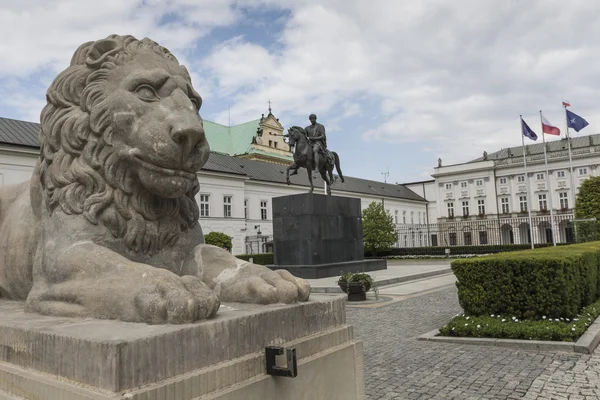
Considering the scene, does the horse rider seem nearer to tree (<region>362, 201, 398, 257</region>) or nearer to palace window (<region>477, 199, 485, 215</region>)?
tree (<region>362, 201, 398, 257</region>)

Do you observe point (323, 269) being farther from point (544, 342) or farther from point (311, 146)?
point (544, 342)

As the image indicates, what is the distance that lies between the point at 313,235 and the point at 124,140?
14.2 meters

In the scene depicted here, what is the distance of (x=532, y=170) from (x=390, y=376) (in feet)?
209

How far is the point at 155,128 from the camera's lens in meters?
2.56

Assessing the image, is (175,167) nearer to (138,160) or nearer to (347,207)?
(138,160)

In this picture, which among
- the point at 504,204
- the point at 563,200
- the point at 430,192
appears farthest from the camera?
the point at 430,192

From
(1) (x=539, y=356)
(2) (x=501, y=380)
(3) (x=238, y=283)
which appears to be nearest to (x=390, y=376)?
(2) (x=501, y=380)

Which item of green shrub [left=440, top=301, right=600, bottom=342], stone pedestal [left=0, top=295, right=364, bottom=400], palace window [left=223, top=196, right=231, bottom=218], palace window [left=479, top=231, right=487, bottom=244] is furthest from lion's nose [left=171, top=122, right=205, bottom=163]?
palace window [left=479, top=231, right=487, bottom=244]

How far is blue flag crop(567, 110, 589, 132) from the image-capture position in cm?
2700

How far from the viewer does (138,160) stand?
2600mm

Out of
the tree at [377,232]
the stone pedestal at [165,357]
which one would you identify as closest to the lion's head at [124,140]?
the stone pedestal at [165,357]

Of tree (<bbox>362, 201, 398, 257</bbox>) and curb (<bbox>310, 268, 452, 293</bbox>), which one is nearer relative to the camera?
curb (<bbox>310, 268, 452, 293</bbox>)

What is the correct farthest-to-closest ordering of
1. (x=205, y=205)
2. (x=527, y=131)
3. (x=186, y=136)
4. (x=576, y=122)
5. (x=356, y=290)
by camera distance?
(x=205, y=205) < (x=527, y=131) < (x=576, y=122) < (x=356, y=290) < (x=186, y=136)

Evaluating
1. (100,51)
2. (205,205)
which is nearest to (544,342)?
(100,51)
